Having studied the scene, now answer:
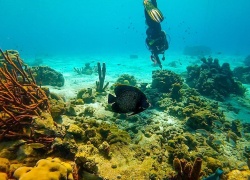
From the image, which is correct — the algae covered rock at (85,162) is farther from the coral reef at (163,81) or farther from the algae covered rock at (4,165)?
the coral reef at (163,81)

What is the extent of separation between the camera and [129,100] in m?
3.04

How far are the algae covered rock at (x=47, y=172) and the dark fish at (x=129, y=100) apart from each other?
3.59 ft

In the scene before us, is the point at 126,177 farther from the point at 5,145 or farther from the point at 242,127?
the point at 242,127

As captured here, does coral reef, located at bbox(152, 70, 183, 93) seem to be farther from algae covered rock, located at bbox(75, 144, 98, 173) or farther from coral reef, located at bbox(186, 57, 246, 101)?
algae covered rock, located at bbox(75, 144, 98, 173)

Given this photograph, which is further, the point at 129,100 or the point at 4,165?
the point at 4,165

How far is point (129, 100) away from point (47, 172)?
142cm

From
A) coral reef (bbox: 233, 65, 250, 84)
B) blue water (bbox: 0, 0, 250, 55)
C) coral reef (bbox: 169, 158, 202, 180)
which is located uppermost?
blue water (bbox: 0, 0, 250, 55)

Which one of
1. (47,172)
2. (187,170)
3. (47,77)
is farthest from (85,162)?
(47,77)

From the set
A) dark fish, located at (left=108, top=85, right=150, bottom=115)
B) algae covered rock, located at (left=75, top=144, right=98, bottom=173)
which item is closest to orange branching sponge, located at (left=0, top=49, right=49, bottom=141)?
algae covered rock, located at (left=75, top=144, right=98, bottom=173)

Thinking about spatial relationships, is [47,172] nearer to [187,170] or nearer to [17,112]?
[17,112]

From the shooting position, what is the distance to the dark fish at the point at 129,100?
3.00 m

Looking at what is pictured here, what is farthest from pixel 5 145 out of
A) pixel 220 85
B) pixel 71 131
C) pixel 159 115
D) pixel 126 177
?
pixel 220 85

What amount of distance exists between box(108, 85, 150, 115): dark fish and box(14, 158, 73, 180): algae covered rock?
1.09 metres

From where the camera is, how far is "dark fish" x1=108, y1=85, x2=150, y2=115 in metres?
3.00
